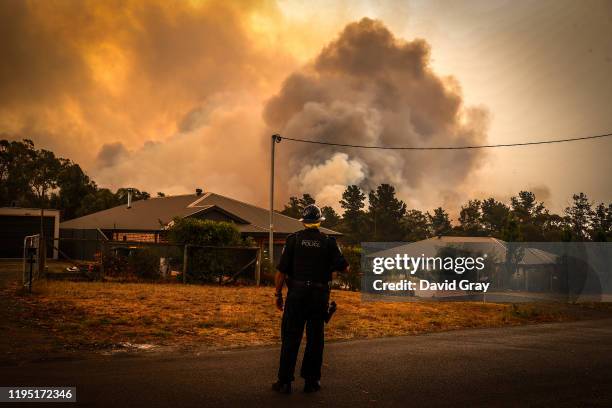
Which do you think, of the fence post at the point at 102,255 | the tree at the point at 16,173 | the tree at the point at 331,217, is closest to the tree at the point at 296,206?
the tree at the point at 331,217

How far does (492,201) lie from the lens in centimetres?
12150

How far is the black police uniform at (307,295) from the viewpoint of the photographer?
249 inches

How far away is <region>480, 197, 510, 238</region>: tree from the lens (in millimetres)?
116750

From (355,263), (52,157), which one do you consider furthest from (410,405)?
(52,157)

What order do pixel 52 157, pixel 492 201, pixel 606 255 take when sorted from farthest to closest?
pixel 492 201
pixel 52 157
pixel 606 255

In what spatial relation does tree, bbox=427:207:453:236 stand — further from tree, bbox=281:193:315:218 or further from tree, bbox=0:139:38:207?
tree, bbox=0:139:38:207

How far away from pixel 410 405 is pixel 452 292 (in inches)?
911

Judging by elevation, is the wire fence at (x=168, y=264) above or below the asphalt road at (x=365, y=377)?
above

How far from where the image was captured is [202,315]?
13.2 m

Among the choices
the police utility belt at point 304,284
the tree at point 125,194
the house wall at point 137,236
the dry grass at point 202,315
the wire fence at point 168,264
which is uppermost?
the tree at point 125,194

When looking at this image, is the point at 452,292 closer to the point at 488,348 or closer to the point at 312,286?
the point at 488,348

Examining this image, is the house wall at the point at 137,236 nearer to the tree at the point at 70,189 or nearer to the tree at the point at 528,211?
the tree at the point at 70,189

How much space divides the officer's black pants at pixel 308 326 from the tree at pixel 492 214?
114466mm

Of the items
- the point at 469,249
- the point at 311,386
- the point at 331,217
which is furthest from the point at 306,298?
the point at 331,217
